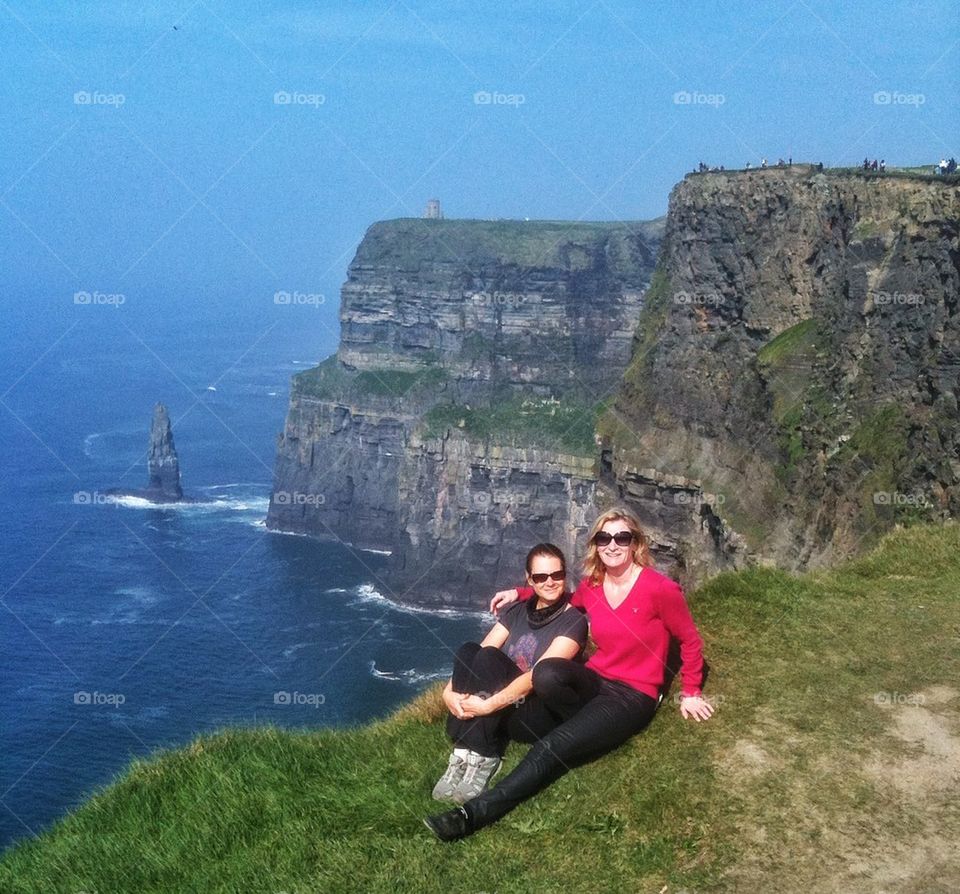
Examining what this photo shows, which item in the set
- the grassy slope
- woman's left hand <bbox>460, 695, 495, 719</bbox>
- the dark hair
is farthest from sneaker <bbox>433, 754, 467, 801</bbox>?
the dark hair

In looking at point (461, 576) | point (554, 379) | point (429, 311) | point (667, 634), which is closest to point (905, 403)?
point (667, 634)

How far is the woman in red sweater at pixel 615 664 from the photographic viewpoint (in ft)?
34.3

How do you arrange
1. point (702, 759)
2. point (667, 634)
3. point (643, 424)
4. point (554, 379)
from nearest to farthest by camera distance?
point (702, 759)
point (667, 634)
point (643, 424)
point (554, 379)

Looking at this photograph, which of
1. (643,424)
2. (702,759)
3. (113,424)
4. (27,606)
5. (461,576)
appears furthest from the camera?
(113,424)

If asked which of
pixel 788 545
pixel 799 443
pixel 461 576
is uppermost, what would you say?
pixel 799 443

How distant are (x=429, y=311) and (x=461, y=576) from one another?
39359mm

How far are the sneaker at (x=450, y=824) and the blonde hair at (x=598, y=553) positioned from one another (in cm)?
287

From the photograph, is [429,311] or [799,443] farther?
[429,311]

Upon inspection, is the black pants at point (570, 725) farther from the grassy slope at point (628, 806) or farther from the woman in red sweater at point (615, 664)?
the grassy slope at point (628, 806)

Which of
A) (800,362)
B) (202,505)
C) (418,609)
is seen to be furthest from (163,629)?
(800,362)

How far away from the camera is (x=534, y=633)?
11.4 metres

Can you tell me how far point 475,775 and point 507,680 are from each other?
3.24 feet

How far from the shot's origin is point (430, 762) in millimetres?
Answer: 11383

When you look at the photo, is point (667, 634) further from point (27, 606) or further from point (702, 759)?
point (27, 606)
